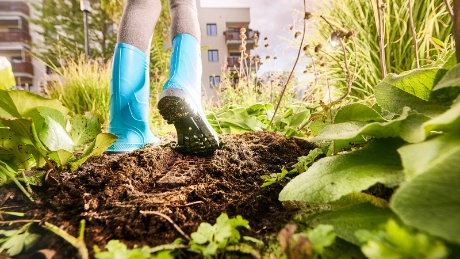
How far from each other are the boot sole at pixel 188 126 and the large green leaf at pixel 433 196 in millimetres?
878

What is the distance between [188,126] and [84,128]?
39cm

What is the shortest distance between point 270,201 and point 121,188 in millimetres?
414

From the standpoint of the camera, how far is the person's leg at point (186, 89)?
3.74 ft

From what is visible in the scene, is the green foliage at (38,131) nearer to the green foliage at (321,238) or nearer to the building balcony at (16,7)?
the green foliage at (321,238)

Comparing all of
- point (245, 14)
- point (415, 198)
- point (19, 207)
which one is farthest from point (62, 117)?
point (245, 14)

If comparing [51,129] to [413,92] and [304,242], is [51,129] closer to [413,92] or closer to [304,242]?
[304,242]

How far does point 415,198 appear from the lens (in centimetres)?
34

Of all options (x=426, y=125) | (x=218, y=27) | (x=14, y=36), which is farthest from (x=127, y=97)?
(x=14, y=36)

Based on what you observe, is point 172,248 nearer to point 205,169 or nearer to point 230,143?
point 205,169

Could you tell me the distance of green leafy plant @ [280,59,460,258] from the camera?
13.3 inches

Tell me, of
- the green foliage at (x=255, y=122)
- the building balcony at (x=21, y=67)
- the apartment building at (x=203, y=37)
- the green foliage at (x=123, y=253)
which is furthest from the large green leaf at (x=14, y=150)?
the building balcony at (x=21, y=67)

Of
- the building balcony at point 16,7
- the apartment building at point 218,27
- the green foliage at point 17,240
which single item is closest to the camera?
the green foliage at point 17,240

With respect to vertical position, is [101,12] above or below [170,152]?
above

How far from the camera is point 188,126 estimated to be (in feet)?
3.83
